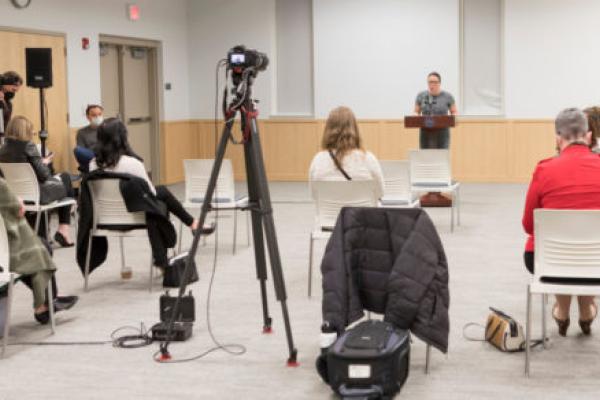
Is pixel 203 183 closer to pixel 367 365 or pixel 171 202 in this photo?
pixel 171 202

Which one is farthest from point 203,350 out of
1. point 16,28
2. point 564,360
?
point 16,28

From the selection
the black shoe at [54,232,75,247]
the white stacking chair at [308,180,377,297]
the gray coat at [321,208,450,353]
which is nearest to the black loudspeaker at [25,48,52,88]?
the black shoe at [54,232,75,247]

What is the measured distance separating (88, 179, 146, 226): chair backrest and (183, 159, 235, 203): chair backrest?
1.52 m

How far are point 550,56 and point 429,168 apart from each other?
5313 millimetres

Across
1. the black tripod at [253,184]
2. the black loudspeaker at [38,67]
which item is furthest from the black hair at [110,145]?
the black loudspeaker at [38,67]

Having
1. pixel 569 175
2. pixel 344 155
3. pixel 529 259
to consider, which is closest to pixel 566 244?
pixel 569 175

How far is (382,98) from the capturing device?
14258mm

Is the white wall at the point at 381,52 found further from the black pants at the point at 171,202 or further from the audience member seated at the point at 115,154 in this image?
the audience member seated at the point at 115,154

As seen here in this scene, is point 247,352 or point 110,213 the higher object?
point 110,213

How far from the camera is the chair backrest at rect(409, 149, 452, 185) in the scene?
29.6ft

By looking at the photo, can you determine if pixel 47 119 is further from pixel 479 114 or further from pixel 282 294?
pixel 282 294

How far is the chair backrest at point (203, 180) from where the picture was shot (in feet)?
26.5

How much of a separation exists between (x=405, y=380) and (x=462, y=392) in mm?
269

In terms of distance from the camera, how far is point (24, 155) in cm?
789
